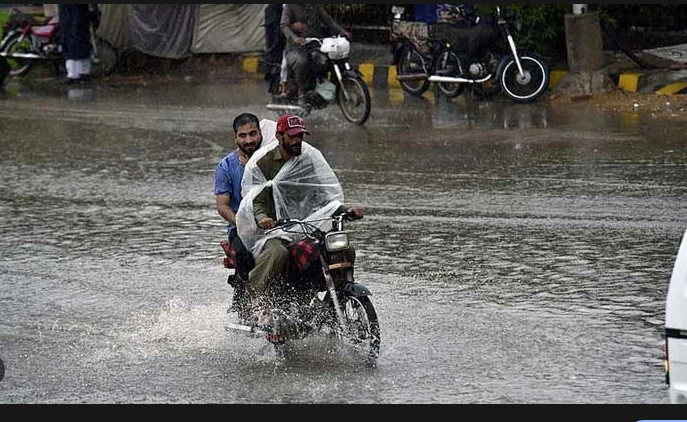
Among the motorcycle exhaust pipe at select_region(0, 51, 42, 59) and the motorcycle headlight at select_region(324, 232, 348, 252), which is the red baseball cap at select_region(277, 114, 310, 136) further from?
the motorcycle exhaust pipe at select_region(0, 51, 42, 59)

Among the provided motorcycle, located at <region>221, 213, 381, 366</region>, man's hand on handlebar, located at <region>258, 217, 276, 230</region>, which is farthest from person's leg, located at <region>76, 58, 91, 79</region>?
man's hand on handlebar, located at <region>258, 217, 276, 230</region>

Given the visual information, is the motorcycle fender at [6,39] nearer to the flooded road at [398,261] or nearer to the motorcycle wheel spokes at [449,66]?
the flooded road at [398,261]

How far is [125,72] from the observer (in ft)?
83.5

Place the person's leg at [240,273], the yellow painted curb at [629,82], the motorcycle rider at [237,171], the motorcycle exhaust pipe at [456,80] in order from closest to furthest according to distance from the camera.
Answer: the person's leg at [240,273] < the motorcycle rider at [237,171] < the yellow painted curb at [629,82] < the motorcycle exhaust pipe at [456,80]

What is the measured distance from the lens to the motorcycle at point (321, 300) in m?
7.66

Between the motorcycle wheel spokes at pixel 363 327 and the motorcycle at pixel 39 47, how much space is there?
17880mm

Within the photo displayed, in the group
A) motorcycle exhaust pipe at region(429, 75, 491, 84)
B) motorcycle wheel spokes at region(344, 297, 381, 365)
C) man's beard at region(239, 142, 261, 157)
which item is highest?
man's beard at region(239, 142, 261, 157)

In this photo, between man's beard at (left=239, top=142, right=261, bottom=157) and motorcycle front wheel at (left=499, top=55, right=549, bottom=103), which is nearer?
man's beard at (left=239, top=142, right=261, bottom=157)

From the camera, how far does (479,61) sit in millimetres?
18984

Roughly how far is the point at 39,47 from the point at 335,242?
18225 mm

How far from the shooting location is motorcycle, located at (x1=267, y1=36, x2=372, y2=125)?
1742 centimetres

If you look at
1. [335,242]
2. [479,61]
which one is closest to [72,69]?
[479,61]

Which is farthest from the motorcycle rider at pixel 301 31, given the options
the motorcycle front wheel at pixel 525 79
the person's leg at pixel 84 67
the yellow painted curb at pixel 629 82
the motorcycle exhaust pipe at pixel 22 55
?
the motorcycle exhaust pipe at pixel 22 55

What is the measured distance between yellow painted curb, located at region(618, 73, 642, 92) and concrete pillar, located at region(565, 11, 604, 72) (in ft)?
1.32
